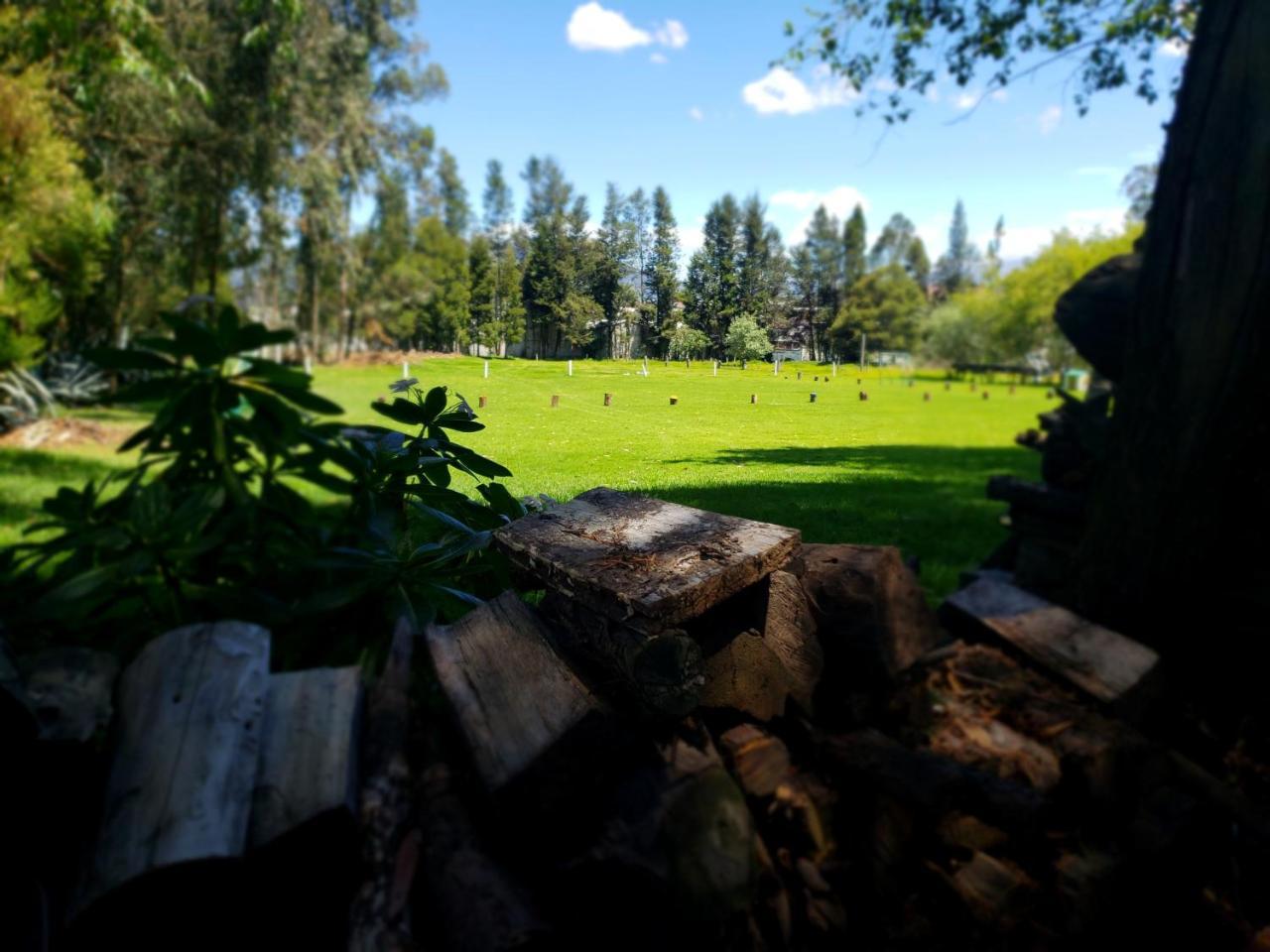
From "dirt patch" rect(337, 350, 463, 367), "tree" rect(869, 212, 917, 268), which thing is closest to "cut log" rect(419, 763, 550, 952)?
"dirt patch" rect(337, 350, 463, 367)

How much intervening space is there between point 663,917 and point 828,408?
1223mm

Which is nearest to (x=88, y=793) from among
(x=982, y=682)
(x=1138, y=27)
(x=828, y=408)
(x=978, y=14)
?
(x=828, y=408)

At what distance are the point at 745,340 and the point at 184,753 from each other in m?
1.40

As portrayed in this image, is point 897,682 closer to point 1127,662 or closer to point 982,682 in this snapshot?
point 982,682

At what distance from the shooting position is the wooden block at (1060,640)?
2.04m

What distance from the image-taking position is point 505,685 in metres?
1.33

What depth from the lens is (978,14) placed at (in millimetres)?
2768

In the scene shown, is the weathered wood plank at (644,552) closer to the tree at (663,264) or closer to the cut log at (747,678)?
the cut log at (747,678)

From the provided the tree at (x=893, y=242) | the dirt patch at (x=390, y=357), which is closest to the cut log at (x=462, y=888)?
the dirt patch at (x=390, y=357)

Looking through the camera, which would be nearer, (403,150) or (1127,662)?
(403,150)

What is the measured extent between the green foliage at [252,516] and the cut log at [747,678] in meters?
0.63

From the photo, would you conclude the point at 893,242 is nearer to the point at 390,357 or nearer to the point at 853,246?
the point at 853,246

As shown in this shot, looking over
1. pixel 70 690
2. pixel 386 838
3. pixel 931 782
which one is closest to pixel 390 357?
pixel 70 690

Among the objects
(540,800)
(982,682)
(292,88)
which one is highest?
(292,88)
